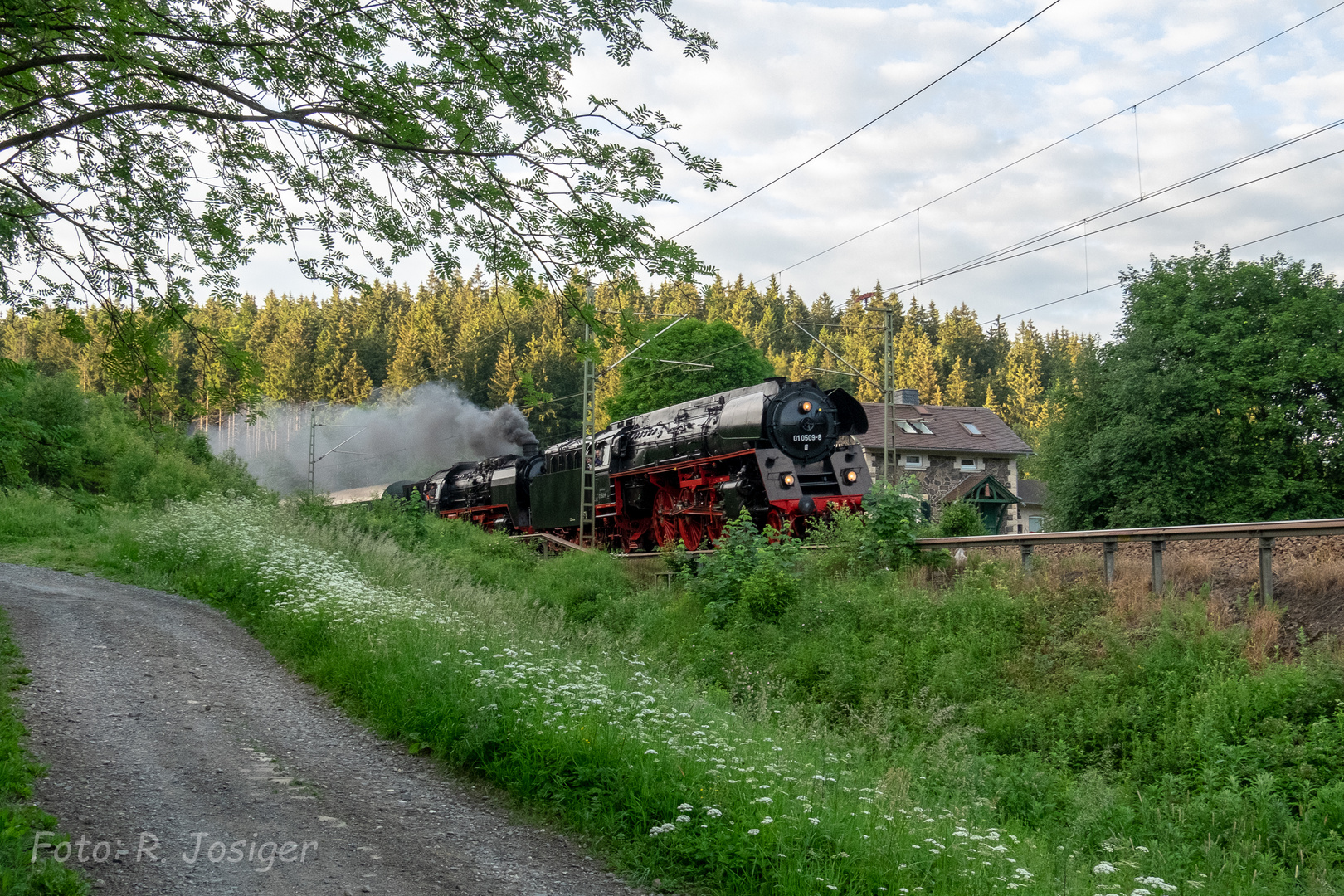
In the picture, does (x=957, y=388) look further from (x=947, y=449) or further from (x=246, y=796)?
(x=246, y=796)

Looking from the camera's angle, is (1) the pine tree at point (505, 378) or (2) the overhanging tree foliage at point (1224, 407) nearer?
(2) the overhanging tree foliage at point (1224, 407)

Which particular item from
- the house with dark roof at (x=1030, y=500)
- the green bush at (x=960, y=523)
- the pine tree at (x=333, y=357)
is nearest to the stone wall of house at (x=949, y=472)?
the house with dark roof at (x=1030, y=500)

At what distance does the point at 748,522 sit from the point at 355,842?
11507 mm

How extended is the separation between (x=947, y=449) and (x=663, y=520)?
29935 mm

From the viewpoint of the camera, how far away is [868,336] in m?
102

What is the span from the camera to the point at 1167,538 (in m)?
10.8

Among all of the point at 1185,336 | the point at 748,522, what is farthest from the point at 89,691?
the point at 1185,336

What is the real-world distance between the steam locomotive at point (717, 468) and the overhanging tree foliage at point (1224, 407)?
12889 mm

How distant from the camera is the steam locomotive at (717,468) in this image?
709 inches

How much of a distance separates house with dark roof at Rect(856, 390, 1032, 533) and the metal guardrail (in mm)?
33272

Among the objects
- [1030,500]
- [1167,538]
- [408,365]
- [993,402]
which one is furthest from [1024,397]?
[1167,538]

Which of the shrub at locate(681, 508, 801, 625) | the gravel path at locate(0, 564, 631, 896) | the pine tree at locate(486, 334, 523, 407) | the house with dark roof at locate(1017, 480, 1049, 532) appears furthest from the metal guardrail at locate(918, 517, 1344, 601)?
the pine tree at locate(486, 334, 523, 407)

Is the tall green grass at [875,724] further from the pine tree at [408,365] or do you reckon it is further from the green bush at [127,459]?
the pine tree at [408,365]

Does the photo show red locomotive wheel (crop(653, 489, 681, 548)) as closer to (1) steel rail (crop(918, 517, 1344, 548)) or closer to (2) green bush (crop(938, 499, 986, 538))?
(2) green bush (crop(938, 499, 986, 538))
